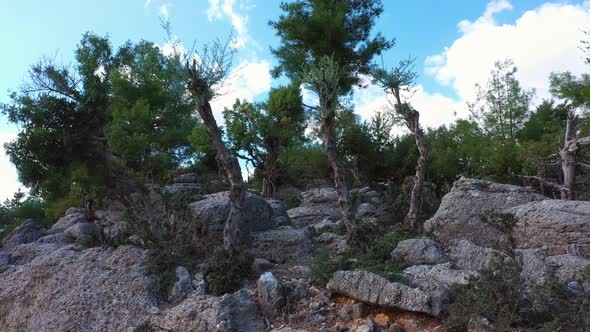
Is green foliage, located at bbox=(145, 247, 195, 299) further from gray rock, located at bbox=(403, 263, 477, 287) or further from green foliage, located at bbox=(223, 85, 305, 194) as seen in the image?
green foliage, located at bbox=(223, 85, 305, 194)

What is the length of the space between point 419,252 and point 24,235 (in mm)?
14187

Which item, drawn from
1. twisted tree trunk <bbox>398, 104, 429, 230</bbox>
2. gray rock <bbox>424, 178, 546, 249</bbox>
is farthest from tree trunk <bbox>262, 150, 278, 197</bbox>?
gray rock <bbox>424, 178, 546, 249</bbox>

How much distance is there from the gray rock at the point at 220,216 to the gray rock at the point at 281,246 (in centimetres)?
47

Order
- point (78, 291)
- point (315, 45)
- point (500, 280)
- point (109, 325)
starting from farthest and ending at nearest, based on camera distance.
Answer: point (315, 45), point (78, 291), point (109, 325), point (500, 280)

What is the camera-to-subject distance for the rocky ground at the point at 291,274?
7133mm

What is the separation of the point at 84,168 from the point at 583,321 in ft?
34.8

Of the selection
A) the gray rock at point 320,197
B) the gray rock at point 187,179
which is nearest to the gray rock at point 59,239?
the gray rock at point 187,179

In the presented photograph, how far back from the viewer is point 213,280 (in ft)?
Result: 28.1

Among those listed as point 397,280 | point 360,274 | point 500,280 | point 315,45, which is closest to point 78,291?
point 360,274

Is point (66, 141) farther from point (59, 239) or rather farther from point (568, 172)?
point (568, 172)

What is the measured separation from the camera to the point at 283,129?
2256 cm

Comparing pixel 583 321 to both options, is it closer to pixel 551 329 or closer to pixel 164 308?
pixel 551 329

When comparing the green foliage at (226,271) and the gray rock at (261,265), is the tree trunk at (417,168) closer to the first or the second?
the gray rock at (261,265)

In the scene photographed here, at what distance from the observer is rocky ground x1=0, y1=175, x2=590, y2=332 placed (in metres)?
7.13
